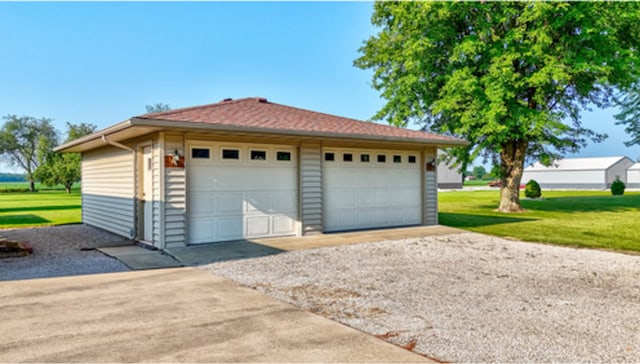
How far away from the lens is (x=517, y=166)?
17.4m

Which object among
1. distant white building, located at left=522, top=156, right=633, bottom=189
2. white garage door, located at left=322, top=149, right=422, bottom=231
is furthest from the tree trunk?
distant white building, located at left=522, top=156, right=633, bottom=189

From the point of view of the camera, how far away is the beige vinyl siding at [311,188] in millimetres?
9617

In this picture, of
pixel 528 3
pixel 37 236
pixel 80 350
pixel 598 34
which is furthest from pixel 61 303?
pixel 598 34

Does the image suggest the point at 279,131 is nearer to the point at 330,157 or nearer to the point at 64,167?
the point at 330,157

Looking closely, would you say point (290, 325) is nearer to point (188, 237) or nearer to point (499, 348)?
point (499, 348)

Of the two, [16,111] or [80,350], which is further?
[16,111]

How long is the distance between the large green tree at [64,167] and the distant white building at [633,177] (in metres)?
59.6

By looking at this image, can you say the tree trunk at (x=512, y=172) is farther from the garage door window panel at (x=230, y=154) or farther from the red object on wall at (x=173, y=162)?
the red object on wall at (x=173, y=162)

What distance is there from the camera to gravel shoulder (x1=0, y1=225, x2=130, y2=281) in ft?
20.3

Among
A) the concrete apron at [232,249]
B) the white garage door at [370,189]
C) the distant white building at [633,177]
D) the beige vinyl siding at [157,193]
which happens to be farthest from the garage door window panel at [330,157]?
the distant white building at [633,177]

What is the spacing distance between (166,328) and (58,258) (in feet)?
15.9

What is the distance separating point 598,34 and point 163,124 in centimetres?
1578

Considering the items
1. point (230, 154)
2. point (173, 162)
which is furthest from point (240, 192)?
point (173, 162)

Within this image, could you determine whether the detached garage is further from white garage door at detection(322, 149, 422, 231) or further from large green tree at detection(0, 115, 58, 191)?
large green tree at detection(0, 115, 58, 191)
